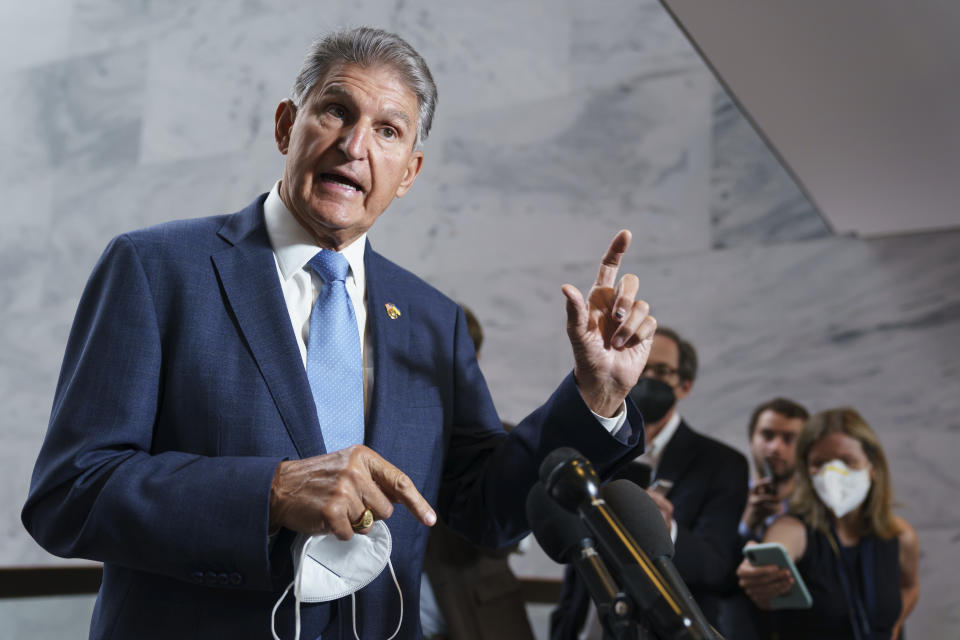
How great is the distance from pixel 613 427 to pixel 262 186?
25.1 ft

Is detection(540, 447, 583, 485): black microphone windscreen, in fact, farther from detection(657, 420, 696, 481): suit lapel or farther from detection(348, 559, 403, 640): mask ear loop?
detection(657, 420, 696, 481): suit lapel

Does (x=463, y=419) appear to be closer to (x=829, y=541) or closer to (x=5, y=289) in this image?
(x=829, y=541)

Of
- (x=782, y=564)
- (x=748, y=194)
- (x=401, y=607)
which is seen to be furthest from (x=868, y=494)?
(x=401, y=607)

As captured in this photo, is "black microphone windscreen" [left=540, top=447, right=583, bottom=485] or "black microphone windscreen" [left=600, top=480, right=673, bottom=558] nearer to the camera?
"black microphone windscreen" [left=540, top=447, right=583, bottom=485]

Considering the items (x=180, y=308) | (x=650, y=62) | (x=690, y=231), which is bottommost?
(x=690, y=231)

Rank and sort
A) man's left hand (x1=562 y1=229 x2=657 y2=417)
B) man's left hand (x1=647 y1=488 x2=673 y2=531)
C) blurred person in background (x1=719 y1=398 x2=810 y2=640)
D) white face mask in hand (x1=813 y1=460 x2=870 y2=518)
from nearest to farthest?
man's left hand (x1=562 y1=229 x2=657 y2=417) → man's left hand (x1=647 y1=488 x2=673 y2=531) → white face mask in hand (x1=813 y1=460 x2=870 y2=518) → blurred person in background (x1=719 y1=398 x2=810 y2=640)

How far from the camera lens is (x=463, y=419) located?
184 centimetres

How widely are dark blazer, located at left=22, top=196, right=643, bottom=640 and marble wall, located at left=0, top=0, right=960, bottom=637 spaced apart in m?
3.77

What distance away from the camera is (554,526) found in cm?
132

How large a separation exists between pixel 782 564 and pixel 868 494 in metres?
0.70

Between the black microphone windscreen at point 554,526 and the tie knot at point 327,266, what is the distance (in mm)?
579

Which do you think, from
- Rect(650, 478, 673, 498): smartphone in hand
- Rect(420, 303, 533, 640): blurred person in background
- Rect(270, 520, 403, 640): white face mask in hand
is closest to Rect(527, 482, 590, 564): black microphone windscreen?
Rect(270, 520, 403, 640): white face mask in hand

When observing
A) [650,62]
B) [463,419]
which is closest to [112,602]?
[463,419]

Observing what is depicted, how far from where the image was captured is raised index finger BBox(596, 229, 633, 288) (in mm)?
1686
